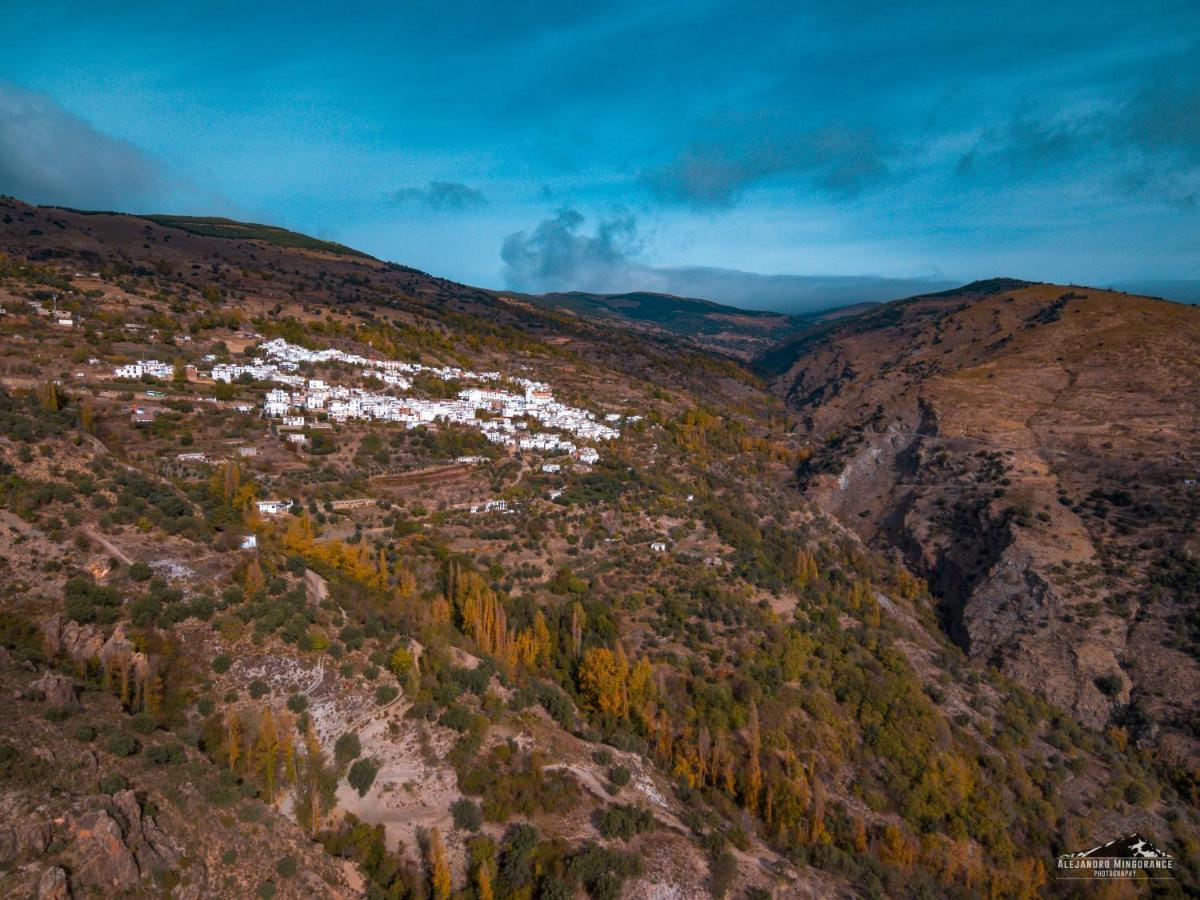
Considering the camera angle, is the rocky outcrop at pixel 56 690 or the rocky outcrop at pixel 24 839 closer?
the rocky outcrop at pixel 24 839

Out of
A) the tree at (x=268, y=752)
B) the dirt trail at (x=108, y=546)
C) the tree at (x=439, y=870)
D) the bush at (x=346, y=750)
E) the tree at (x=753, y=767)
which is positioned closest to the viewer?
the tree at (x=439, y=870)

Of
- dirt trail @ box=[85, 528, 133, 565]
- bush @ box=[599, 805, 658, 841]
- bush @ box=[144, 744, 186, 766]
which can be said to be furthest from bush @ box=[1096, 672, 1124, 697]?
dirt trail @ box=[85, 528, 133, 565]

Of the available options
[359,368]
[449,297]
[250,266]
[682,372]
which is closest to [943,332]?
[682,372]

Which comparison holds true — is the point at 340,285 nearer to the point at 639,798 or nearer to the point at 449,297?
the point at 449,297

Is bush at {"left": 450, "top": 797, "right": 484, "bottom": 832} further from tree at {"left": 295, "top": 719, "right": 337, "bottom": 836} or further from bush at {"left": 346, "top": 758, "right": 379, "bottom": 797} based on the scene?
tree at {"left": 295, "top": 719, "right": 337, "bottom": 836}

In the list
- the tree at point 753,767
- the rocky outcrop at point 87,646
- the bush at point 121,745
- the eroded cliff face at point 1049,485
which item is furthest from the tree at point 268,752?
the eroded cliff face at point 1049,485

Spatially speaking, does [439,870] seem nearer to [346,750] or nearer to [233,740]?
[346,750]

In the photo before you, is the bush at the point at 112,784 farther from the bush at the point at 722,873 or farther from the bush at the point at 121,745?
the bush at the point at 722,873
